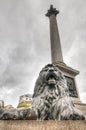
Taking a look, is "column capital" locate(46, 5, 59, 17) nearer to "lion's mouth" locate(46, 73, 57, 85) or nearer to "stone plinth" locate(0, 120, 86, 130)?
"lion's mouth" locate(46, 73, 57, 85)

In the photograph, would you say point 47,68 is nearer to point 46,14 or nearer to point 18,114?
point 18,114

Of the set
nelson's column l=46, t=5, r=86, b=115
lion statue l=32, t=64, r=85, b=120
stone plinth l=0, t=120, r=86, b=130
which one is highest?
nelson's column l=46, t=5, r=86, b=115

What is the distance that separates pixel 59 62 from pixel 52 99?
11279 mm

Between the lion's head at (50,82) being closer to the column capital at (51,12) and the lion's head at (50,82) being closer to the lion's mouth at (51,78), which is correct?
the lion's mouth at (51,78)

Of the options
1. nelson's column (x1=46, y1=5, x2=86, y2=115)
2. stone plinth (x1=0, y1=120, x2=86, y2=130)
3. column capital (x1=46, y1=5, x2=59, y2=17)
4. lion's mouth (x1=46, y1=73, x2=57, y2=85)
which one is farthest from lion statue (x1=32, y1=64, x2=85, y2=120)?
column capital (x1=46, y1=5, x2=59, y2=17)

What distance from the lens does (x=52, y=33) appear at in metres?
19.1

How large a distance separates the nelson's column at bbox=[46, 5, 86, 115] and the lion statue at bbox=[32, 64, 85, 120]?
880cm

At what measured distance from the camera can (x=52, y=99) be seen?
3.44 meters

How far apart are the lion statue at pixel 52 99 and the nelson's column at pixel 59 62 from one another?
880 centimetres

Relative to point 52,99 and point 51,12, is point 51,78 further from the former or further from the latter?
point 51,12

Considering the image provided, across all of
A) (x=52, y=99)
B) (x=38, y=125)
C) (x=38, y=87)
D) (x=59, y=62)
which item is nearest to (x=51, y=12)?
(x=59, y=62)

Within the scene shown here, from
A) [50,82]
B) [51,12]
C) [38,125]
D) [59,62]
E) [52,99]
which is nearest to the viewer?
[38,125]

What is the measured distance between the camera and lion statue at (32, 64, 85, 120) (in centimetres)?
314

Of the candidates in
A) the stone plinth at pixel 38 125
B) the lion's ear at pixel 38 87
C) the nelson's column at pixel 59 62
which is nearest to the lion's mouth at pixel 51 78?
the lion's ear at pixel 38 87
